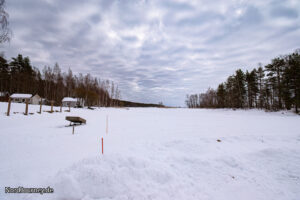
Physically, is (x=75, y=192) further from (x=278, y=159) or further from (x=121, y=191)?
(x=278, y=159)

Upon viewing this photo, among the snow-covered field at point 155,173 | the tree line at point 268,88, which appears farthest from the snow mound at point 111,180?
the tree line at point 268,88

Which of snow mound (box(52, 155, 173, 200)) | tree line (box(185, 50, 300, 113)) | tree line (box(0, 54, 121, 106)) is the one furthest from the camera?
tree line (box(0, 54, 121, 106))

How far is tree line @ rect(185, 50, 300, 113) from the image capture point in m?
21.7

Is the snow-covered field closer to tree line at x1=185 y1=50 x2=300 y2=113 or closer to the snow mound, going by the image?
the snow mound

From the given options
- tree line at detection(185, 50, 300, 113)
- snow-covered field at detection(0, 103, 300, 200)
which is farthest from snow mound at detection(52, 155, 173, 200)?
tree line at detection(185, 50, 300, 113)

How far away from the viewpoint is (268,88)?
2834 centimetres

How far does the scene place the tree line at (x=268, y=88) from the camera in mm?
21719

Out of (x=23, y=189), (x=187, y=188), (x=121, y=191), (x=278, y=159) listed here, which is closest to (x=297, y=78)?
(x=278, y=159)

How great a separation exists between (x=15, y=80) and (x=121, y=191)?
5659 centimetres

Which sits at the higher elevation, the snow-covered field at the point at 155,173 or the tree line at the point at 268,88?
the tree line at the point at 268,88

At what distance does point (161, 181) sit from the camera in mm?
3104

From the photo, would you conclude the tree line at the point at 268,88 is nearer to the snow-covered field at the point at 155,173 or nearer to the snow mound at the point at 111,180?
the snow-covered field at the point at 155,173

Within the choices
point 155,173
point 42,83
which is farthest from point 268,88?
point 42,83

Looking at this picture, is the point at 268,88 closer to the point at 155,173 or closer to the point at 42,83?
the point at 155,173
